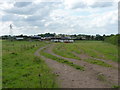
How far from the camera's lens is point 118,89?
963 cm

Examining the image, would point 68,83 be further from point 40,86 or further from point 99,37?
→ point 99,37

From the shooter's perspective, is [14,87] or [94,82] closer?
[14,87]

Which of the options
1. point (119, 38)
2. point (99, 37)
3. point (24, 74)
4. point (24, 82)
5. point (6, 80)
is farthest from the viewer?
point (99, 37)

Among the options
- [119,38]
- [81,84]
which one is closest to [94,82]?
[81,84]

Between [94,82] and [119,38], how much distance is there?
169 ft

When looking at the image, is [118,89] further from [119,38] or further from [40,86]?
[119,38]

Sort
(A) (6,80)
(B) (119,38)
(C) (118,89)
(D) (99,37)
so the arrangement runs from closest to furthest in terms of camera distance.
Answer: (C) (118,89), (A) (6,80), (B) (119,38), (D) (99,37)

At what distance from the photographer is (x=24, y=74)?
12.5 meters

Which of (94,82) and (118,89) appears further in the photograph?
(94,82)

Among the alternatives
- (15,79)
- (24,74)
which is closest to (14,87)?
(15,79)

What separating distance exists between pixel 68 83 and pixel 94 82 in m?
1.69

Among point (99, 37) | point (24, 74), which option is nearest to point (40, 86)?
point (24, 74)

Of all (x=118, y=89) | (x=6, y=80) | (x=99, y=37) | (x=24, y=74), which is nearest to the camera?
(x=118, y=89)

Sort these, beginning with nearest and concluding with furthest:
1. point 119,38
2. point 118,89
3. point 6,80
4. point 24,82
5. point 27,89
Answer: point 27,89 < point 118,89 < point 24,82 < point 6,80 < point 119,38
